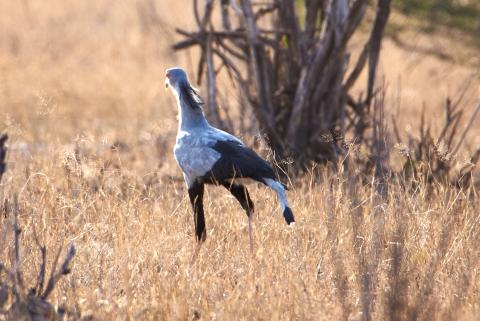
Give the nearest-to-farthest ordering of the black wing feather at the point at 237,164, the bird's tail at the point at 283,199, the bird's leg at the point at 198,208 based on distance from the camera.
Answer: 1. the bird's tail at the point at 283,199
2. the black wing feather at the point at 237,164
3. the bird's leg at the point at 198,208

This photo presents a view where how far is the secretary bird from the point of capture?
5.29m

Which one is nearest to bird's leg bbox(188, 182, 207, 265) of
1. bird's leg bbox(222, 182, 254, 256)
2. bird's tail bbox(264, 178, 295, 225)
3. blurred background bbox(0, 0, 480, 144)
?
bird's leg bbox(222, 182, 254, 256)

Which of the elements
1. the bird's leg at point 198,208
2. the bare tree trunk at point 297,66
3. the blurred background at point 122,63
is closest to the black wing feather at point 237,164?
the bird's leg at point 198,208

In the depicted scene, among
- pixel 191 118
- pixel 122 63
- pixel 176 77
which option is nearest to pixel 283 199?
pixel 191 118

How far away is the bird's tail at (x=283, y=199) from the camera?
16.4 ft

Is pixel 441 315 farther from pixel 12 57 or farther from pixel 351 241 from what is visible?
pixel 12 57

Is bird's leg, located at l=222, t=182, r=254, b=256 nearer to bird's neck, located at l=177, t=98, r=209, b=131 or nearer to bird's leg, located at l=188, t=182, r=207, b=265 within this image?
bird's leg, located at l=188, t=182, r=207, b=265

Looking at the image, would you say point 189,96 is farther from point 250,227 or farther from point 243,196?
point 250,227

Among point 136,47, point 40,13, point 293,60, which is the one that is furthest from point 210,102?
point 40,13

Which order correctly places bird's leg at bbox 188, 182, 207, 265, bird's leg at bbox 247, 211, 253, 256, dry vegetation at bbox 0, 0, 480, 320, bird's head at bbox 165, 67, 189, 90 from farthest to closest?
bird's head at bbox 165, 67, 189, 90 → bird's leg at bbox 188, 182, 207, 265 → bird's leg at bbox 247, 211, 253, 256 → dry vegetation at bbox 0, 0, 480, 320

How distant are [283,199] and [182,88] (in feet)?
3.45

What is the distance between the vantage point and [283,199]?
5.11 m

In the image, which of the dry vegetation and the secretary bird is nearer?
the dry vegetation

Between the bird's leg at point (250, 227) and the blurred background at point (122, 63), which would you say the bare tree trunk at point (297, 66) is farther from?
the bird's leg at point (250, 227)
